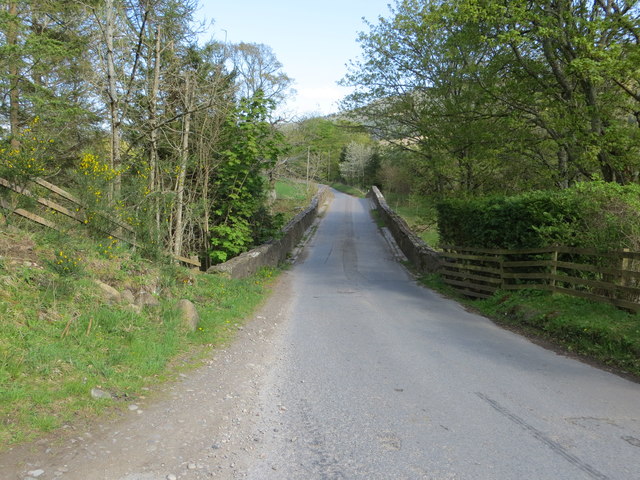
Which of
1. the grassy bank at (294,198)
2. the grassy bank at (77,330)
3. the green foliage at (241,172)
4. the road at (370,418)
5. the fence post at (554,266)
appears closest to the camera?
the road at (370,418)

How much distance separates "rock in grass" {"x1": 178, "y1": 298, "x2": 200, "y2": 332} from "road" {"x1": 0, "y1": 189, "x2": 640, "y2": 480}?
0.79 metres

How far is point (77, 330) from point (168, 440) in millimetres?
2439

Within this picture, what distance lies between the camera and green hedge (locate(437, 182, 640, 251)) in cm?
866

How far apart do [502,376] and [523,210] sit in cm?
620

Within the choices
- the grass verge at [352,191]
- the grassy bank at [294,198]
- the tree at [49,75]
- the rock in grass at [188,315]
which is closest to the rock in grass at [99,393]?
the rock in grass at [188,315]

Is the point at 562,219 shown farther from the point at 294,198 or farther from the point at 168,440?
the point at 294,198

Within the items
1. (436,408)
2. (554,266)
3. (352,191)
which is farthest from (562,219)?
(352,191)

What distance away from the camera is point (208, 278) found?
11.8 meters

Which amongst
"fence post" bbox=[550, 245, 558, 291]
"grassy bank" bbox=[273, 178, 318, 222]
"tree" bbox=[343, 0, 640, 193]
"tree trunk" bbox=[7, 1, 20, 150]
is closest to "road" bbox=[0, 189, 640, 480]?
"fence post" bbox=[550, 245, 558, 291]

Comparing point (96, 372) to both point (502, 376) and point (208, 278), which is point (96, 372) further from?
point (208, 278)

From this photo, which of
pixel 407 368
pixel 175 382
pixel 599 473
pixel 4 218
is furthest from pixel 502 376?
pixel 4 218

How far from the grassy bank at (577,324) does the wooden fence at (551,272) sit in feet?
0.76

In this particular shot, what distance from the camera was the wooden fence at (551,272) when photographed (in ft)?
26.7

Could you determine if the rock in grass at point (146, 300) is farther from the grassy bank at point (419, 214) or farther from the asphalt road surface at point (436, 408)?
the grassy bank at point (419, 214)
